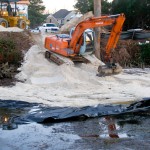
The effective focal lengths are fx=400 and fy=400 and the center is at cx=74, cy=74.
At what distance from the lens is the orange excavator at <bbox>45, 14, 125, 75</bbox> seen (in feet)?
64.4

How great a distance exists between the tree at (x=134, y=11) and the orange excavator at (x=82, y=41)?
44.0 ft

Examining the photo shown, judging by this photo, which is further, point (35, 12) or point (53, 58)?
point (35, 12)

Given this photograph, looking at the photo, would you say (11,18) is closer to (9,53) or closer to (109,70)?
(9,53)

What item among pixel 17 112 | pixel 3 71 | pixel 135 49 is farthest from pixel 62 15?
pixel 17 112

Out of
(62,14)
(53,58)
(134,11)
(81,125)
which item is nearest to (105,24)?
(53,58)

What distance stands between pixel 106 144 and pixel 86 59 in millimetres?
12343

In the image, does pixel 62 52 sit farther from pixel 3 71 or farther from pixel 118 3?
pixel 118 3

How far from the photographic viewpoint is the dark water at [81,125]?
9.48 metres

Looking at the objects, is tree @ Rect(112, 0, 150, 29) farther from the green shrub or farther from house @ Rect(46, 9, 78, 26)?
house @ Rect(46, 9, 78, 26)

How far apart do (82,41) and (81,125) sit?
9.79 m

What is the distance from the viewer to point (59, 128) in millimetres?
10945

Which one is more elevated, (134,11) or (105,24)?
(134,11)

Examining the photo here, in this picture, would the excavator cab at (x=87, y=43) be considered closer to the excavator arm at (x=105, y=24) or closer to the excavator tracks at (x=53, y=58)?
the excavator arm at (x=105, y=24)

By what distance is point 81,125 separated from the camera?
37.0 feet
